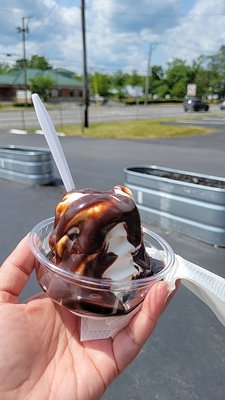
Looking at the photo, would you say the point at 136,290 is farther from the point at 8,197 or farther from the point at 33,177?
the point at 33,177

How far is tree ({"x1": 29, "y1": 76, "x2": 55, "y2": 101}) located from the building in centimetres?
207

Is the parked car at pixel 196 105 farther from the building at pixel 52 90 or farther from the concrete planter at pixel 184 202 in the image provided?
the building at pixel 52 90

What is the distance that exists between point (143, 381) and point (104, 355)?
3.68 feet

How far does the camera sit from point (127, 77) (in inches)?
3927

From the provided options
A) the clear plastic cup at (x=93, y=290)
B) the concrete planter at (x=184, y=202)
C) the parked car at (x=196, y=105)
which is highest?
the parked car at (x=196, y=105)

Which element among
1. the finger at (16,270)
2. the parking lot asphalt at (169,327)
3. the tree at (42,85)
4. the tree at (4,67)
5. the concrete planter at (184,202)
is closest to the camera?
the finger at (16,270)

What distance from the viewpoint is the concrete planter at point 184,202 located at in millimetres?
4383

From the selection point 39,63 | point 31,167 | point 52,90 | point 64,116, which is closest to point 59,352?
point 31,167

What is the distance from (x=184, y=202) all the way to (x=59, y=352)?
10.9ft

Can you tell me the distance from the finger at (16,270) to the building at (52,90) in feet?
244

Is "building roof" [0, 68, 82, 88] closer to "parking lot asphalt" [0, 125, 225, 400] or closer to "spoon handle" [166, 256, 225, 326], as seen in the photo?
"parking lot asphalt" [0, 125, 225, 400]

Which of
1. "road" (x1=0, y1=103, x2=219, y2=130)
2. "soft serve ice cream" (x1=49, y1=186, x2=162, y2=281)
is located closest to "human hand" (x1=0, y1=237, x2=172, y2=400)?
"soft serve ice cream" (x1=49, y1=186, x2=162, y2=281)

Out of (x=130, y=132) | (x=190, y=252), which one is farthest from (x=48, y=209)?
(x=130, y=132)

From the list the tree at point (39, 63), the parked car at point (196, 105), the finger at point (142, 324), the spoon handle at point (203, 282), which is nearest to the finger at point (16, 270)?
the finger at point (142, 324)
